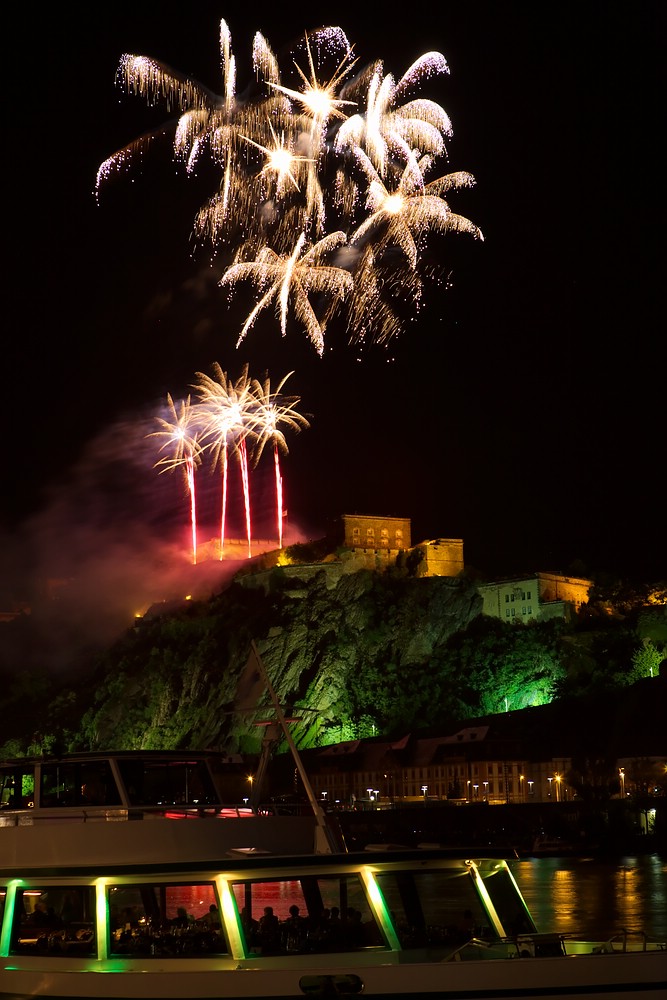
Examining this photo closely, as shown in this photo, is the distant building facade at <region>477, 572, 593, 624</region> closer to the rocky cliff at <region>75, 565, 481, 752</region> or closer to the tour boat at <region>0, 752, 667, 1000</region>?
the rocky cliff at <region>75, 565, 481, 752</region>

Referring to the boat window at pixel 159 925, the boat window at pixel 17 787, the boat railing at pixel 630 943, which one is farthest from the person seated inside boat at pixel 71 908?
the boat railing at pixel 630 943

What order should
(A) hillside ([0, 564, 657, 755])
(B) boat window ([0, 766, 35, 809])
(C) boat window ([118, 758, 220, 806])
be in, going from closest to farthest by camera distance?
(C) boat window ([118, 758, 220, 806]) → (B) boat window ([0, 766, 35, 809]) → (A) hillside ([0, 564, 657, 755])

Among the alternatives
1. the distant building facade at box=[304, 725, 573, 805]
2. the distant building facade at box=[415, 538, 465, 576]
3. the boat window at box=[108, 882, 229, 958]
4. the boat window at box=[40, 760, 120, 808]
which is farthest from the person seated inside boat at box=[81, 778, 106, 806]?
the distant building facade at box=[415, 538, 465, 576]

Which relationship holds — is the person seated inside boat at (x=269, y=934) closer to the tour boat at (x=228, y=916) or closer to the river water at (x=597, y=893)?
the tour boat at (x=228, y=916)

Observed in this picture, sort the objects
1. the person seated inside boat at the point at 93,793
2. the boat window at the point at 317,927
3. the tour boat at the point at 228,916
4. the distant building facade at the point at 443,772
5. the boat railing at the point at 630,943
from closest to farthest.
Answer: the tour boat at the point at 228,916, the boat railing at the point at 630,943, the boat window at the point at 317,927, the person seated inside boat at the point at 93,793, the distant building facade at the point at 443,772

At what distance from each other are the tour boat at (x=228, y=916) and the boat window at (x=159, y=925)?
2cm

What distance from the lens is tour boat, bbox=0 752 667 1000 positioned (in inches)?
530

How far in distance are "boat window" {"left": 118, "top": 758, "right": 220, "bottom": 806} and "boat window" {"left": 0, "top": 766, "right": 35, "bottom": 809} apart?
134 cm

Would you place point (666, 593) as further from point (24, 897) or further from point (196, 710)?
point (24, 897)

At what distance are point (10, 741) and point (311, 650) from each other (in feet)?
97.9

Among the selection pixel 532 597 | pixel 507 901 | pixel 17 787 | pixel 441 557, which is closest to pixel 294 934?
pixel 507 901

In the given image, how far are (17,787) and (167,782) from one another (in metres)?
1.95

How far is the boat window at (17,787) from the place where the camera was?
653 inches

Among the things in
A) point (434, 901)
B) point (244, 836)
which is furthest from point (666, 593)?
point (244, 836)
